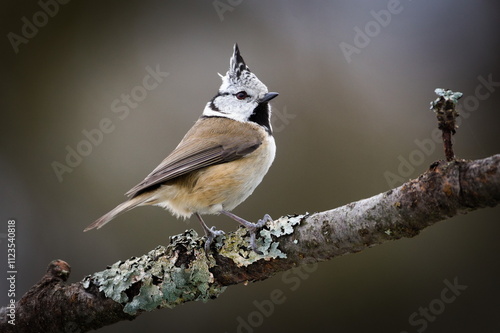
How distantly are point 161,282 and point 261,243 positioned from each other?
2.08 ft

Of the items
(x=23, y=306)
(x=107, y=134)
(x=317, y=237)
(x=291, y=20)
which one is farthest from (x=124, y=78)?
(x=317, y=237)

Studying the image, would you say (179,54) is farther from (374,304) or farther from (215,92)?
(374,304)

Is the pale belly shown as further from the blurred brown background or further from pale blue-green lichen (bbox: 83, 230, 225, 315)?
pale blue-green lichen (bbox: 83, 230, 225, 315)

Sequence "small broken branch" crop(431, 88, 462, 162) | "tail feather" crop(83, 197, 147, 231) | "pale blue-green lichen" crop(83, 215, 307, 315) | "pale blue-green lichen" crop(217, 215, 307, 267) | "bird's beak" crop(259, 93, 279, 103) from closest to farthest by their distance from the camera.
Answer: "small broken branch" crop(431, 88, 462, 162) → "pale blue-green lichen" crop(217, 215, 307, 267) → "pale blue-green lichen" crop(83, 215, 307, 315) → "tail feather" crop(83, 197, 147, 231) → "bird's beak" crop(259, 93, 279, 103)

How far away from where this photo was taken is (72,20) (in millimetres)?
4273

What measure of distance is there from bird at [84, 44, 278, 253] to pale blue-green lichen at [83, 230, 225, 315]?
1.04ft

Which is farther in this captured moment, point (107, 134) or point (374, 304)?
point (107, 134)

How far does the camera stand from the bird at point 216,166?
349cm

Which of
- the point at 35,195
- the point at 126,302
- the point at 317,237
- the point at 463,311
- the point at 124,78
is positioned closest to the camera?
the point at 317,237

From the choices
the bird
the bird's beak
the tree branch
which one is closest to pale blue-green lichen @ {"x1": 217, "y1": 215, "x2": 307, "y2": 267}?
the tree branch

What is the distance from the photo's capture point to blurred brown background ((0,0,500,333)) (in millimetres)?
3547

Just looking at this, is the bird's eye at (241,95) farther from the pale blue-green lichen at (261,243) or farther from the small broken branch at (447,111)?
the small broken branch at (447,111)

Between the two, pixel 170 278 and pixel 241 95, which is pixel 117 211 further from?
pixel 241 95

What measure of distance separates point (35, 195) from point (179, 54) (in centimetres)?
176
